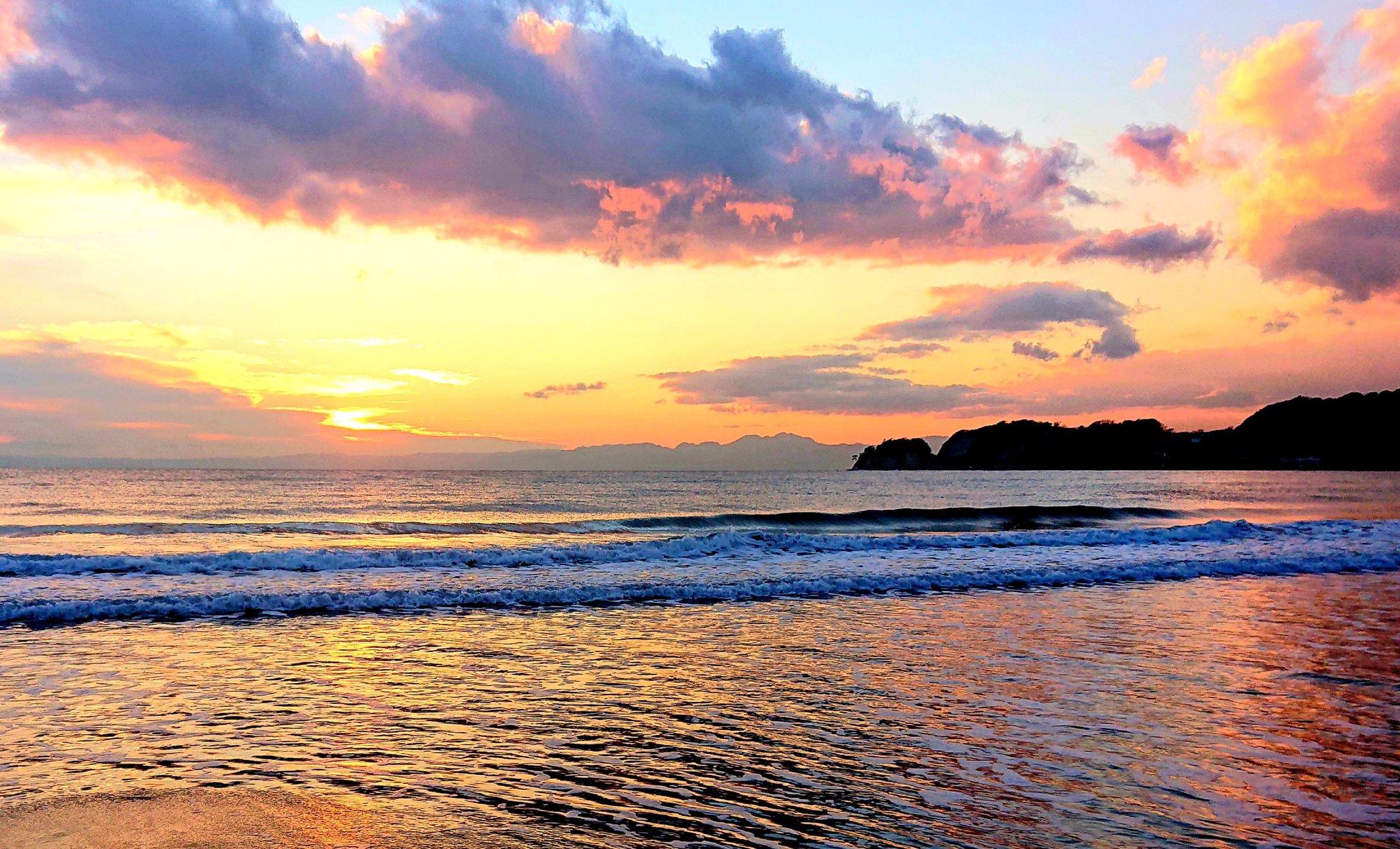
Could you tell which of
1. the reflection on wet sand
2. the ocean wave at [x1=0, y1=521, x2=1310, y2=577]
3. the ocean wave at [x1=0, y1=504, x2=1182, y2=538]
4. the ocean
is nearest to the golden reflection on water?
the ocean

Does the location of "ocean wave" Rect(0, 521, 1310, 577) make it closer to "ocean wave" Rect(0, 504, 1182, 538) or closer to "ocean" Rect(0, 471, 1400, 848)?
"ocean" Rect(0, 471, 1400, 848)

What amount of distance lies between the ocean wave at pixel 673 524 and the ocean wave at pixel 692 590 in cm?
1837

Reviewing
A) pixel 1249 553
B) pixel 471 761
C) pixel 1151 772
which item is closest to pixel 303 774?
pixel 471 761

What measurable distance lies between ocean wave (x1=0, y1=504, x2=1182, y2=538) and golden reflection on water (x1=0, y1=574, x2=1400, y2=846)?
23489 mm

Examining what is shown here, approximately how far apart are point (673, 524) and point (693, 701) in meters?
35.4

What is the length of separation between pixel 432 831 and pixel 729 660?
6328 mm

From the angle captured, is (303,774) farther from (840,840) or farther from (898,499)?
(898,499)

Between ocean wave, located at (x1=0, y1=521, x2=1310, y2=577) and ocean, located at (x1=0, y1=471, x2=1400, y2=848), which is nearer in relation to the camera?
ocean, located at (x1=0, y1=471, x2=1400, y2=848)

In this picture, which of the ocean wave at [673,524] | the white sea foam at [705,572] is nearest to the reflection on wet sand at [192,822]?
the white sea foam at [705,572]

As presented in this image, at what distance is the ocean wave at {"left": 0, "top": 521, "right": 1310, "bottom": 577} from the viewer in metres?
21.5

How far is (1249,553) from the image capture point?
27000 mm

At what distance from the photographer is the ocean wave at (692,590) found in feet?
52.3

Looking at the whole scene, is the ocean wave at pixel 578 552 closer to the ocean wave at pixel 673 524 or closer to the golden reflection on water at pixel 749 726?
the golden reflection on water at pixel 749 726

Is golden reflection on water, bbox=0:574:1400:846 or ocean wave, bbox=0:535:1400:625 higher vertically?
golden reflection on water, bbox=0:574:1400:846
